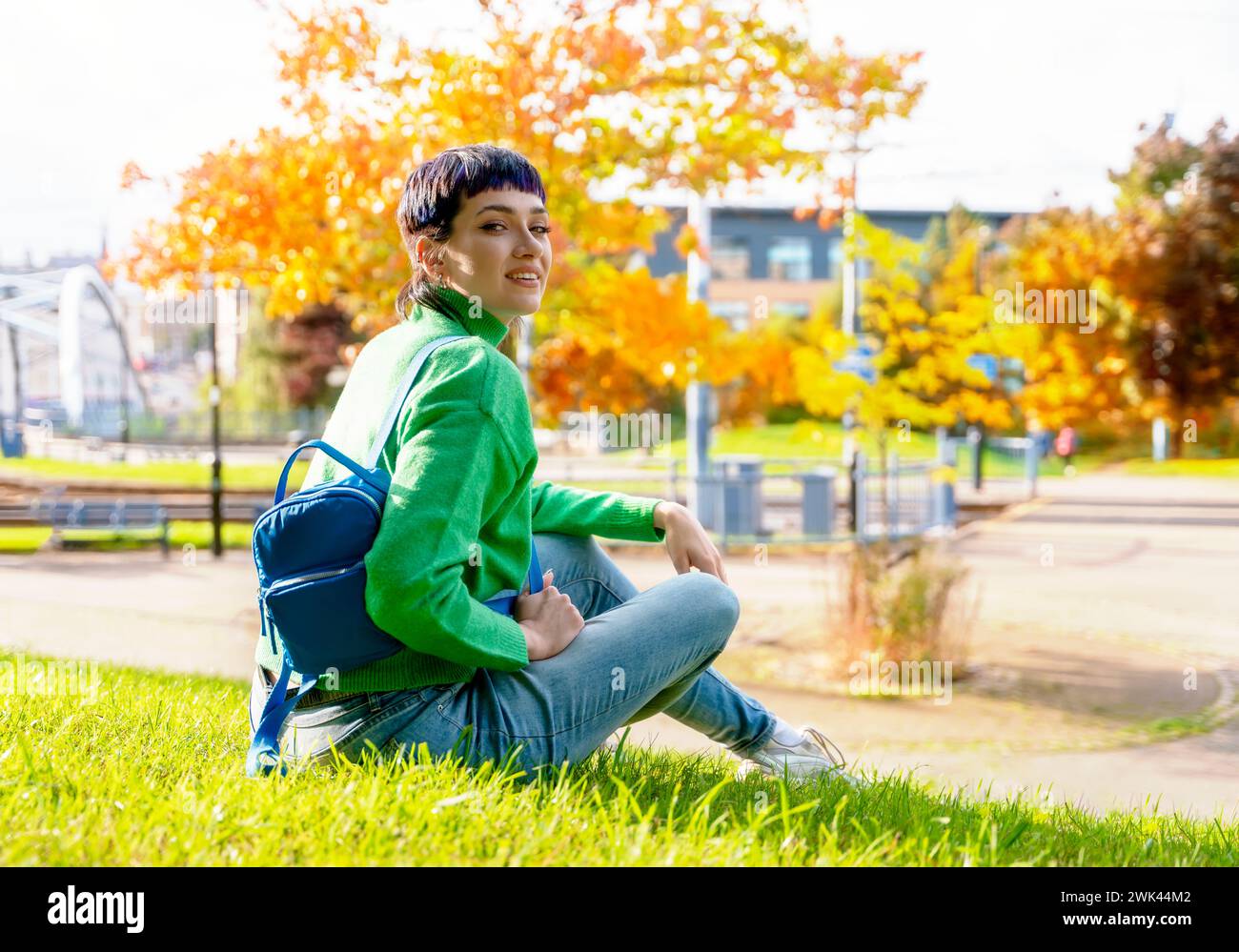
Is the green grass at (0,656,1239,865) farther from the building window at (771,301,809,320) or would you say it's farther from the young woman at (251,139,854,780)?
the building window at (771,301,809,320)

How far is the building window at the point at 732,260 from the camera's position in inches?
2263

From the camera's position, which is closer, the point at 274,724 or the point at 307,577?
the point at 307,577

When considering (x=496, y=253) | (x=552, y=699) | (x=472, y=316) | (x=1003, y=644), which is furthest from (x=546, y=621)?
(x=1003, y=644)

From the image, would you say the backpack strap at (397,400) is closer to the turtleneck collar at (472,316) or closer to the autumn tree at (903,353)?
the turtleneck collar at (472,316)

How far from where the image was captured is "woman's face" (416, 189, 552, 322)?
2.54 metres

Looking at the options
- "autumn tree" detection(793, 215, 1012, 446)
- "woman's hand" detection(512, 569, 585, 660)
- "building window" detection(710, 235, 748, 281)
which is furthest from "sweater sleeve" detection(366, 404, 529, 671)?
"building window" detection(710, 235, 748, 281)

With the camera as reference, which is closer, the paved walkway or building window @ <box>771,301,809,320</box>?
the paved walkway

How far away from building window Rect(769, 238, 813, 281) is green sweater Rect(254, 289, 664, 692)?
5643 centimetres

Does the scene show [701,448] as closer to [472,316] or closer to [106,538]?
[106,538]

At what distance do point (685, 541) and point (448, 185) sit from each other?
3.00ft

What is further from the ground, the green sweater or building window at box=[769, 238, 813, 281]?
building window at box=[769, 238, 813, 281]

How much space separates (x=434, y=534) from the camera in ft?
6.92
